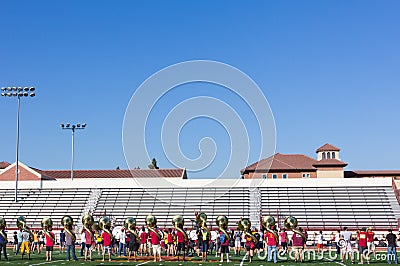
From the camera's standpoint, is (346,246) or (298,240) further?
(346,246)

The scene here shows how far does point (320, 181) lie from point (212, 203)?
29.5 feet

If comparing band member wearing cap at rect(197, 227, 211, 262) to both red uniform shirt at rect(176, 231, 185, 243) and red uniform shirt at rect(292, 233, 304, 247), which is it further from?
red uniform shirt at rect(292, 233, 304, 247)

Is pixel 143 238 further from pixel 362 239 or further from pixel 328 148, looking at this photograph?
pixel 328 148

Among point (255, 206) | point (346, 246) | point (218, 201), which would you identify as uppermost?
point (218, 201)

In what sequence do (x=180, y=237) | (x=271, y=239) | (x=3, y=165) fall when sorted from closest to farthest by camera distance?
1. (x=271, y=239)
2. (x=180, y=237)
3. (x=3, y=165)

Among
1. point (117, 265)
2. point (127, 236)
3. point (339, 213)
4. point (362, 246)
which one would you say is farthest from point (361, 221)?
point (117, 265)

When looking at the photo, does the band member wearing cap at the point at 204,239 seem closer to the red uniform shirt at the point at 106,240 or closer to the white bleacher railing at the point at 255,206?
the red uniform shirt at the point at 106,240

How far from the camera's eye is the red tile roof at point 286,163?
59.2 meters

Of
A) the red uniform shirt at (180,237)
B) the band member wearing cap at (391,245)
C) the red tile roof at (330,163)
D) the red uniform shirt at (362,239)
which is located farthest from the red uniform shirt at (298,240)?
the red tile roof at (330,163)

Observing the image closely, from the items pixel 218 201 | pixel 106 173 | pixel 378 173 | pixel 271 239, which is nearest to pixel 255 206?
pixel 218 201

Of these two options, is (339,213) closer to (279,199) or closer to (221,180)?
(279,199)

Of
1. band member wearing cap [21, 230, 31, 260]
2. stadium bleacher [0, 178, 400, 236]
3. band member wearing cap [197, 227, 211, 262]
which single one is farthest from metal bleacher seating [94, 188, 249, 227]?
band member wearing cap [21, 230, 31, 260]

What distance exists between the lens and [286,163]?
60.5m

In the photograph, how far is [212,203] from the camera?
4022 centimetres
